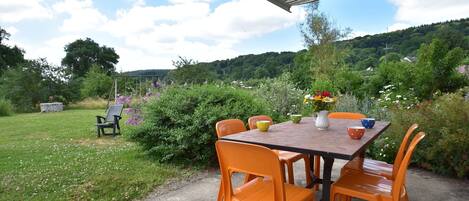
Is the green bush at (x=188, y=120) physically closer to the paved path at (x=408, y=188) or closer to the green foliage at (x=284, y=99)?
the paved path at (x=408, y=188)

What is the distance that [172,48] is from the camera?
11.6 m

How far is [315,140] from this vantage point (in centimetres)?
200

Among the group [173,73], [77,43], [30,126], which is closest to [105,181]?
[30,126]

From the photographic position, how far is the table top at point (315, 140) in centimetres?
168

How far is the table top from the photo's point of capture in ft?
5.51

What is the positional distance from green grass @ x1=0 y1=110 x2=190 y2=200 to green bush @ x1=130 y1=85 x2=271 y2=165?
0.27 meters

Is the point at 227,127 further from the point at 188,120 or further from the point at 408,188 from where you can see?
the point at 408,188

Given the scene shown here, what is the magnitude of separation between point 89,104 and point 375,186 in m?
15.4

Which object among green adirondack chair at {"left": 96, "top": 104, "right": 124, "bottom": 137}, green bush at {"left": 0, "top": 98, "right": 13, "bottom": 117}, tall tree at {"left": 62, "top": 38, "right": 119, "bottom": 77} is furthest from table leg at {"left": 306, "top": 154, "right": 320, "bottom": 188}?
tall tree at {"left": 62, "top": 38, "right": 119, "bottom": 77}

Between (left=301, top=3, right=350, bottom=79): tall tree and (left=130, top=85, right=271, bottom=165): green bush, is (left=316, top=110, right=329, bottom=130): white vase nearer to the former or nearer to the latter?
(left=130, top=85, right=271, bottom=165): green bush

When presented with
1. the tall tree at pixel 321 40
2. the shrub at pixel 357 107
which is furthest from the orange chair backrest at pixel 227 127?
the tall tree at pixel 321 40

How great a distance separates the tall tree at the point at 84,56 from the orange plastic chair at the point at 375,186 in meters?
32.1

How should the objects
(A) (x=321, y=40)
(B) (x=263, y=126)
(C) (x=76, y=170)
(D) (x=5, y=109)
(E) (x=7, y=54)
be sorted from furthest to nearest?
(E) (x=7, y=54)
(D) (x=5, y=109)
(A) (x=321, y=40)
(C) (x=76, y=170)
(B) (x=263, y=126)

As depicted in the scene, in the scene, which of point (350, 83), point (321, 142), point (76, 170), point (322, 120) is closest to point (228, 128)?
point (322, 120)
